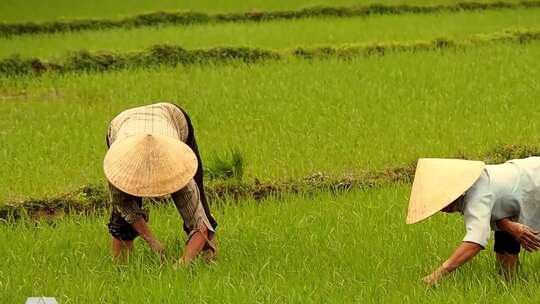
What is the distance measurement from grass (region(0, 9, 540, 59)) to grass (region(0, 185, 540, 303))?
4.84m

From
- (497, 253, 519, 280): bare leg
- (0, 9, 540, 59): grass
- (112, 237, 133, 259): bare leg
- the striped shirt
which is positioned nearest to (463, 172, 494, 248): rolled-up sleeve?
(497, 253, 519, 280): bare leg

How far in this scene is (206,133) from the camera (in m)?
6.68

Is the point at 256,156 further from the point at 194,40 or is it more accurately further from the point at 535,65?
the point at 194,40

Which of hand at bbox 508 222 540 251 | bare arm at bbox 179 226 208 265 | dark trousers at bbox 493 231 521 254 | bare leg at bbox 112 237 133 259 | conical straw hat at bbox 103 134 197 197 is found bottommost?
bare leg at bbox 112 237 133 259

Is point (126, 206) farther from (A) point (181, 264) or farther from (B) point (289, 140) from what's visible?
(B) point (289, 140)

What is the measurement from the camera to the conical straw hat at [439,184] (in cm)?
354

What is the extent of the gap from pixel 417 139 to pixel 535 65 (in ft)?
9.45

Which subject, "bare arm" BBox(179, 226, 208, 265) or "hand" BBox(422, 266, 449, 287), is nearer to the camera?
"hand" BBox(422, 266, 449, 287)

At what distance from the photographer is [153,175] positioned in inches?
143

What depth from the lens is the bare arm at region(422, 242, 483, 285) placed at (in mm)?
3525

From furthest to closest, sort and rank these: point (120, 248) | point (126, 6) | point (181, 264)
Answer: point (126, 6) → point (120, 248) → point (181, 264)

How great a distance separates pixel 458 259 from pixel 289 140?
2.92 meters

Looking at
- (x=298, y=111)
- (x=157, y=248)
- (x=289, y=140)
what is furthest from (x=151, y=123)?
(x=298, y=111)

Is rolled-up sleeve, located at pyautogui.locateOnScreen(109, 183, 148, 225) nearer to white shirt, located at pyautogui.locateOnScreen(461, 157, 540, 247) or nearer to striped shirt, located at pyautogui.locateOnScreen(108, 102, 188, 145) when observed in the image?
striped shirt, located at pyautogui.locateOnScreen(108, 102, 188, 145)
